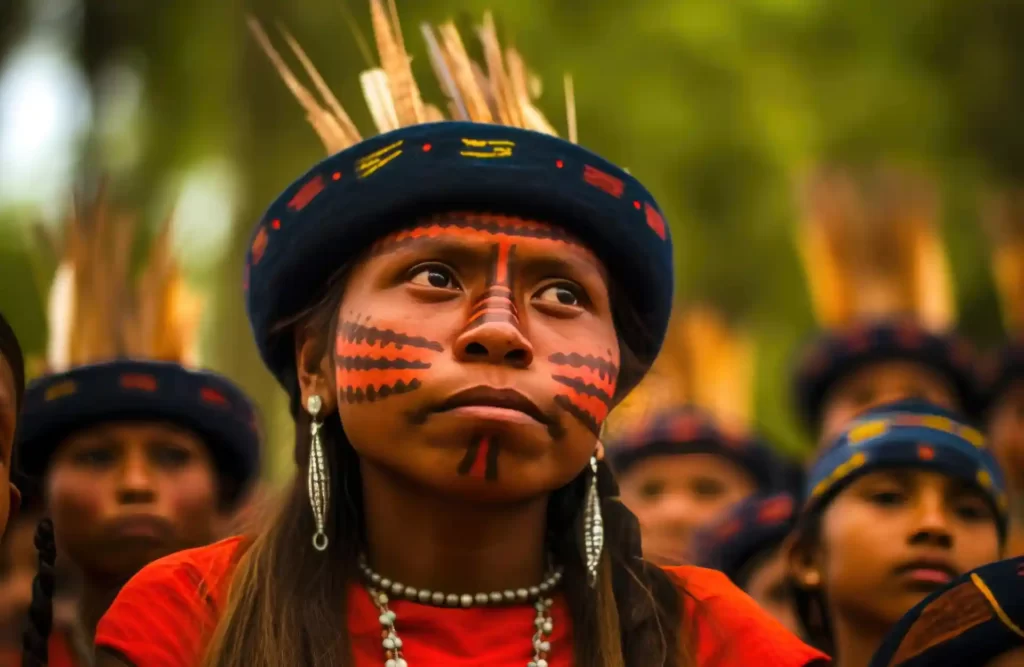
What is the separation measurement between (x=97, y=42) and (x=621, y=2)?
388 cm

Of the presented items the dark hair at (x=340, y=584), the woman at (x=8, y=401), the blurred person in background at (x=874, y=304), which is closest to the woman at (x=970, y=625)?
the dark hair at (x=340, y=584)

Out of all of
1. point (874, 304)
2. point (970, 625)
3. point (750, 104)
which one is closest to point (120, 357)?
point (970, 625)

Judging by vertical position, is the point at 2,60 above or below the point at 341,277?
above

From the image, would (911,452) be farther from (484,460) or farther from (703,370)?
(703,370)

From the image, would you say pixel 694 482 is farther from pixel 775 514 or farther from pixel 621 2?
pixel 621 2

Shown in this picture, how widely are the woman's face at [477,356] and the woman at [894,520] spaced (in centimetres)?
113

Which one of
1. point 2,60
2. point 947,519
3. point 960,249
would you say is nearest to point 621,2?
point 960,249

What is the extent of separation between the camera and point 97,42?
11.8 metres

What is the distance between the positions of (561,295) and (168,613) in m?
0.98

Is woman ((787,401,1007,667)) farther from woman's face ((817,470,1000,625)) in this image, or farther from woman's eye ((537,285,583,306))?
woman's eye ((537,285,583,306))

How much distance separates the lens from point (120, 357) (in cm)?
472

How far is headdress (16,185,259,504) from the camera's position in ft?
14.0

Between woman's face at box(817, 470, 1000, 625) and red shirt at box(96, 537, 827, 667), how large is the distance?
81 centimetres

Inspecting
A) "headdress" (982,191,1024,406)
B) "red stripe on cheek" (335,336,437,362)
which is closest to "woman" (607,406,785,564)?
"headdress" (982,191,1024,406)
